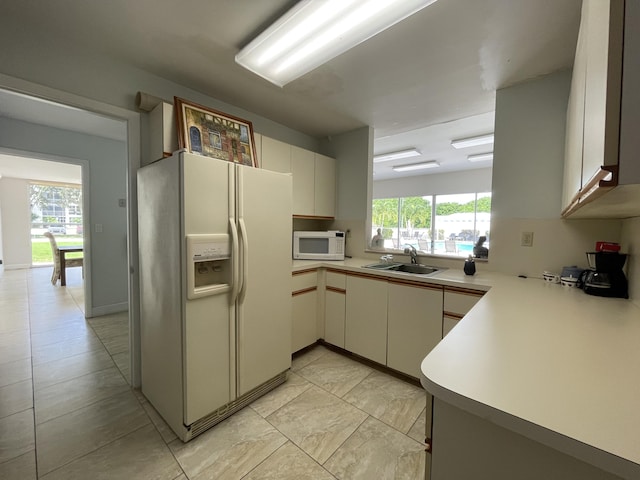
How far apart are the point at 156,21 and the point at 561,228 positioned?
120 inches

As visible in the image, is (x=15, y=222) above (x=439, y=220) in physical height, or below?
below

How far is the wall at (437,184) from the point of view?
648 centimetres

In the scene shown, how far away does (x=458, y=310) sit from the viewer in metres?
1.87

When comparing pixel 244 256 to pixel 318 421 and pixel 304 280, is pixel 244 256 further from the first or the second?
pixel 318 421

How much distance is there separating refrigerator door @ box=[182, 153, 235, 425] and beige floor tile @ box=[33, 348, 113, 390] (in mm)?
1428

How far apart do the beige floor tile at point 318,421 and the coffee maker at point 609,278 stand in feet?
5.32

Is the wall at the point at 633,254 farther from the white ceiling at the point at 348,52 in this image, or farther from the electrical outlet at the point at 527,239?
the white ceiling at the point at 348,52

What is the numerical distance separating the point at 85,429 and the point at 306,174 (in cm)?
270

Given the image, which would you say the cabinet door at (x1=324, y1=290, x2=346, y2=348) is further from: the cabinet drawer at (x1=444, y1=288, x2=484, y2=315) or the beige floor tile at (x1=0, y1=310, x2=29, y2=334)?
the beige floor tile at (x1=0, y1=310, x2=29, y2=334)

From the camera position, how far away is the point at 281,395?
1.98 metres

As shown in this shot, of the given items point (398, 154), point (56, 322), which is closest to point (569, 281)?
point (398, 154)

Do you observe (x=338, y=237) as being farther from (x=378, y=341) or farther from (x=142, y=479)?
(x=142, y=479)

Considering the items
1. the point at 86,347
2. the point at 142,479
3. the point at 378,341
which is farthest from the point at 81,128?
the point at 378,341

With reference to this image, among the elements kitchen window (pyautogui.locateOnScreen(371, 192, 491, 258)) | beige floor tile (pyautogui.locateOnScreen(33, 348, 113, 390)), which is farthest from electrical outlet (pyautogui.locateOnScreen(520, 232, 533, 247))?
kitchen window (pyautogui.locateOnScreen(371, 192, 491, 258))
